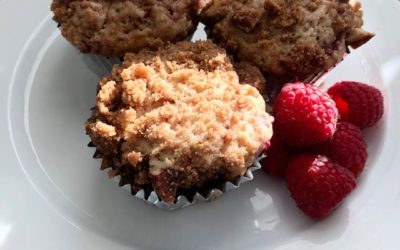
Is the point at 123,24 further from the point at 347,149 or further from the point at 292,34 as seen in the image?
the point at 347,149

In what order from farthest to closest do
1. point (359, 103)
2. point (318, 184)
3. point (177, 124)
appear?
point (359, 103), point (318, 184), point (177, 124)

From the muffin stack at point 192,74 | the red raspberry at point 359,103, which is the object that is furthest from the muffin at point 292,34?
the red raspberry at point 359,103

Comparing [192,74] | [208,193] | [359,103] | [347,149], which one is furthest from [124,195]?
[359,103]

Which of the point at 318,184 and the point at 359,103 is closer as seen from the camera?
the point at 318,184

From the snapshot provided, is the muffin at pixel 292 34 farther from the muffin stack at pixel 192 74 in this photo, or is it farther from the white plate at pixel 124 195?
the white plate at pixel 124 195

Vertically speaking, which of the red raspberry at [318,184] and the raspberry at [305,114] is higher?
the raspberry at [305,114]

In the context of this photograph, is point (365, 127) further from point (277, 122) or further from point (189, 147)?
point (189, 147)

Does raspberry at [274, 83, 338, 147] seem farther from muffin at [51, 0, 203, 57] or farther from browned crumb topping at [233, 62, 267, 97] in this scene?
muffin at [51, 0, 203, 57]
